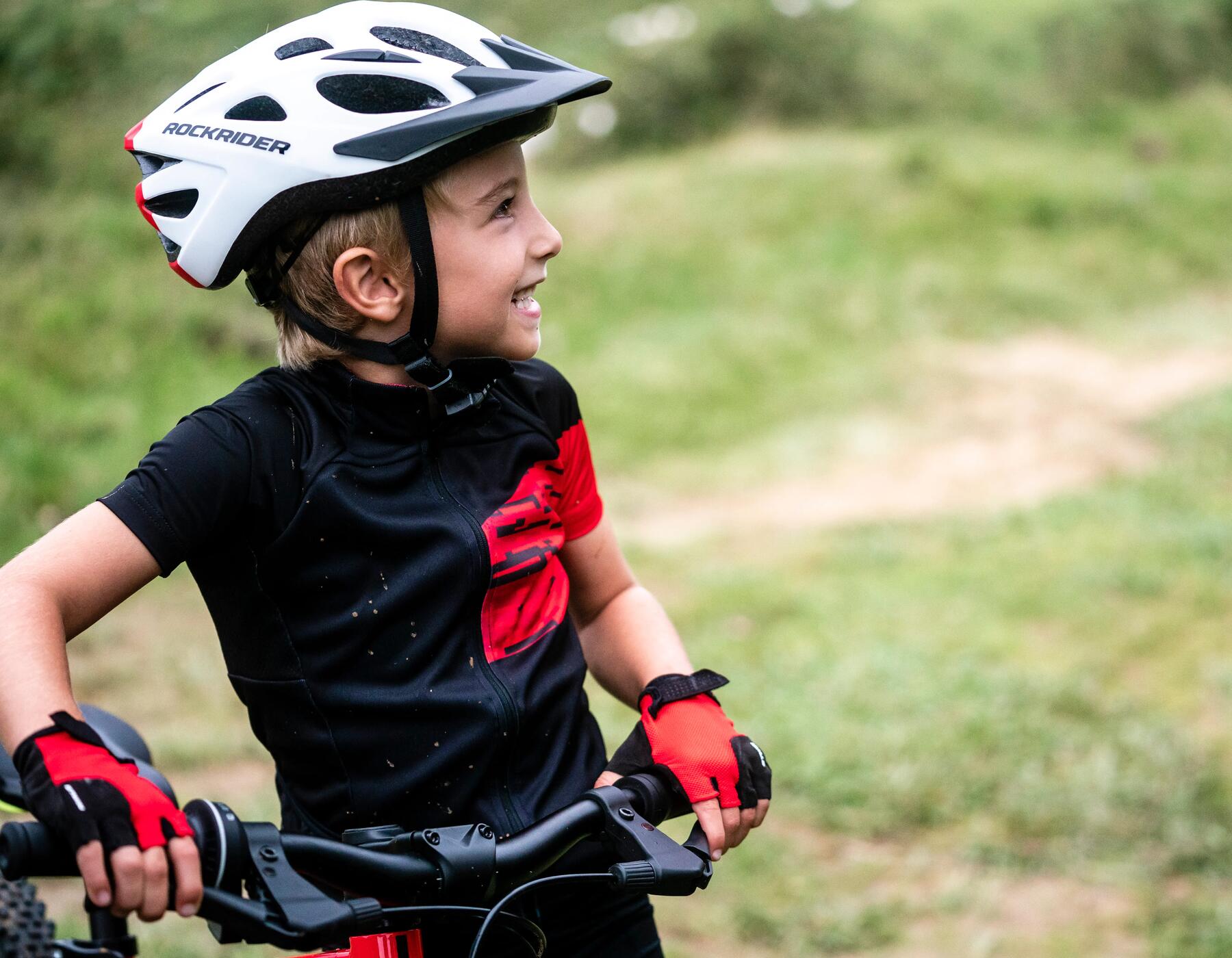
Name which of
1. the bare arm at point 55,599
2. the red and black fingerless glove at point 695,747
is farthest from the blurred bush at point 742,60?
the red and black fingerless glove at point 695,747

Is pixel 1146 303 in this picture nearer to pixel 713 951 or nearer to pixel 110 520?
pixel 713 951

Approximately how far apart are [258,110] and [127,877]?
1.13 m

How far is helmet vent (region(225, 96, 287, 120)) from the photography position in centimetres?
200

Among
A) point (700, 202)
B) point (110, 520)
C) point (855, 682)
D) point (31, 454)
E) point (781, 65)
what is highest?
point (781, 65)

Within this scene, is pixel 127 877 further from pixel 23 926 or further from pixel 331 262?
pixel 23 926

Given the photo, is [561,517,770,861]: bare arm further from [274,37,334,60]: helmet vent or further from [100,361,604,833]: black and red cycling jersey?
[274,37,334,60]: helmet vent

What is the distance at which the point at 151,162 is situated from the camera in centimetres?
214

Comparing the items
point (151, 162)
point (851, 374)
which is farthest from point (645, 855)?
point (851, 374)

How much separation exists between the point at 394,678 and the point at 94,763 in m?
0.51

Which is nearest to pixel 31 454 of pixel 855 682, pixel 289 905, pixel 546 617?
pixel 855 682

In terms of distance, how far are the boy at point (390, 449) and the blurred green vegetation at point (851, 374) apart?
7.67 ft

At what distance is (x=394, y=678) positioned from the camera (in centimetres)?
196

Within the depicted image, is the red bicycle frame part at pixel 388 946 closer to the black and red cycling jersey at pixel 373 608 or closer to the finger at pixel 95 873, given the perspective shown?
the black and red cycling jersey at pixel 373 608

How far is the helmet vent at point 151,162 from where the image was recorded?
2.10m
